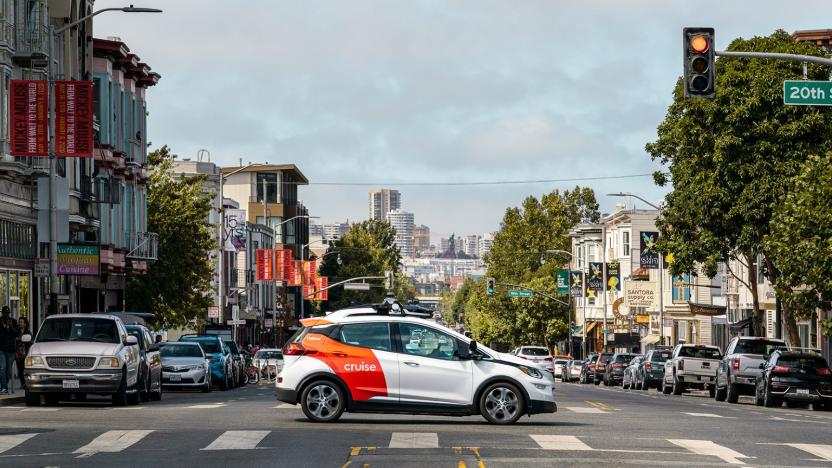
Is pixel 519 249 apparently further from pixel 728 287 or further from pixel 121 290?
pixel 121 290

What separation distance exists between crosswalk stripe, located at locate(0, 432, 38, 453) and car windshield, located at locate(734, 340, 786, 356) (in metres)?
27.4

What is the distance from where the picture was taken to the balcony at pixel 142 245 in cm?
6125

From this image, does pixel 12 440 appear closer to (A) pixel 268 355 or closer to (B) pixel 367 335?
(B) pixel 367 335

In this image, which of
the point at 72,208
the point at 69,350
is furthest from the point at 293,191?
the point at 69,350

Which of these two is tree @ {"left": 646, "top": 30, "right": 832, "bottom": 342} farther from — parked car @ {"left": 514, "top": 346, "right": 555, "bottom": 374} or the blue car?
parked car @ {"left": 514, "top": 346, "right": 555, "bottom": 374}

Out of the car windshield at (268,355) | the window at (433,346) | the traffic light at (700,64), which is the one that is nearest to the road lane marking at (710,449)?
the window at (433,346)

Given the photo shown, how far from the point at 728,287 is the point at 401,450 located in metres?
63.0

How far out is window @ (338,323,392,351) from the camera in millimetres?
23609

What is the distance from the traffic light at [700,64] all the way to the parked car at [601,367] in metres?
45.9

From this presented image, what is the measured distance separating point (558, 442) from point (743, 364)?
80.7 feet

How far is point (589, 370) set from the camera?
72.8 m

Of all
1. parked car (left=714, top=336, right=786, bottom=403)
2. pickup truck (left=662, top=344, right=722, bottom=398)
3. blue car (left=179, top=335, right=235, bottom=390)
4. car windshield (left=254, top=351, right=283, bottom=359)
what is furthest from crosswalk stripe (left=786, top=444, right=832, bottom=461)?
car windshield (left=254, top=351, right=283, bottom=359)

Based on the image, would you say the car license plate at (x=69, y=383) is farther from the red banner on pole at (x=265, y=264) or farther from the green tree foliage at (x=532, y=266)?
the green tree foliage at (x=532, y=266)

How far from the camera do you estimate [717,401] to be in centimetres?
4534
